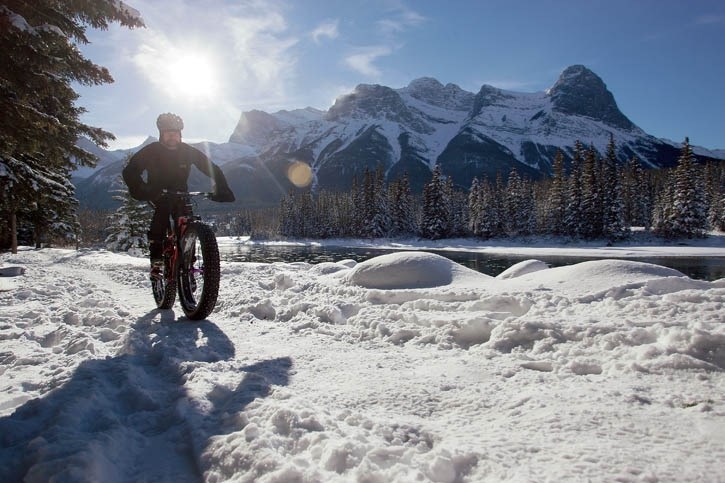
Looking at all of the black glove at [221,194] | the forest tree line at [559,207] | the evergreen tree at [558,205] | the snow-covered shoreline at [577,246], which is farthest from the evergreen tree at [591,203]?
the black glove at [221,194]

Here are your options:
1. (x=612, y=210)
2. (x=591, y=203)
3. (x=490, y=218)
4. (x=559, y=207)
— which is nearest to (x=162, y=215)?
(x=591, y=203)

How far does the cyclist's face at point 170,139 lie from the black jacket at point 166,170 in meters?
0.05

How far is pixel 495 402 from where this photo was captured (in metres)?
2.31

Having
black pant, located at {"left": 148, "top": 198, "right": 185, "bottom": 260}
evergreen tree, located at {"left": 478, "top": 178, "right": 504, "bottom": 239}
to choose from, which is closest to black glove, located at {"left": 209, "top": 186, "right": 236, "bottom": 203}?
black pant, located at {"left": 148, "top": 198, "right": 185, "bottom": 260}

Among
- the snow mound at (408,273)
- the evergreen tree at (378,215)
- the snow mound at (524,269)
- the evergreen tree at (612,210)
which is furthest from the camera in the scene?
the evergreen tree at (378,215)

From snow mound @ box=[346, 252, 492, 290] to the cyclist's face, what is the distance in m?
3.92

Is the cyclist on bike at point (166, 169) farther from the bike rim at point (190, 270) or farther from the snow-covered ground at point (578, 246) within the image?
the snow-covered ground at point (578, 246)

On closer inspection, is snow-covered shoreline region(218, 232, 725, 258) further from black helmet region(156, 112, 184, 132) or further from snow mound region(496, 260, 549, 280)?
black helmet region(156, 112, 184, 132)

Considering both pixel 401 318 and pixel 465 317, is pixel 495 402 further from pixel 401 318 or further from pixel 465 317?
pixel 401 318

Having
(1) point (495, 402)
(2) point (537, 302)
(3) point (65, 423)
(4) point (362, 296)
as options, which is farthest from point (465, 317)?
(3) point (65, 423)

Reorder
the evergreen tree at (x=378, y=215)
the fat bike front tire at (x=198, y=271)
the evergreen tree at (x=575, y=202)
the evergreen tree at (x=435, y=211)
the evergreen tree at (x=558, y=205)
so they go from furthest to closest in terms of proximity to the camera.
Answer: the evergreen tree at (x=378, y=215) → the evergreen tree at (x=435, y=211) → the evergreen tree at (x=558, y=205) → the evergreen tree at (x=575, y=202) → the fat bike front tire at (x=198, y=271)

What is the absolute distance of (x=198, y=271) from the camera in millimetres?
4918

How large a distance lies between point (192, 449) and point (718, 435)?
2521 mm

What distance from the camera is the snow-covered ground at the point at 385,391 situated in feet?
5.46
